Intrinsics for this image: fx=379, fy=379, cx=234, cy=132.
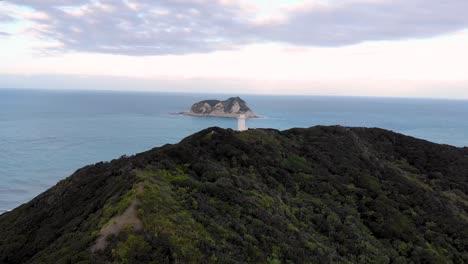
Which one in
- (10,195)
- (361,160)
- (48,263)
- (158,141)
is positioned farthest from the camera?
(158,141)

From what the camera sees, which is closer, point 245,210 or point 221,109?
point 245,210

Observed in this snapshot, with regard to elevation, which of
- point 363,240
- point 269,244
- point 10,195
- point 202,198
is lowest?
point 10,195

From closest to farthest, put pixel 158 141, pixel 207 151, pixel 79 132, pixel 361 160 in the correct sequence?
pixel 207 151 < pixel 361 160 < pixel 158 141 < pixel 79 132

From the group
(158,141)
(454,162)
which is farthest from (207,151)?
(158,141)

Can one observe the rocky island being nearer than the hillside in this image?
No

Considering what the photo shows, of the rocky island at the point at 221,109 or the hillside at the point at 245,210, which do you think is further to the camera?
the rocky island at the point at 221,109

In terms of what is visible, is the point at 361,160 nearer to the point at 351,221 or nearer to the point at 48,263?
the point at 351,221

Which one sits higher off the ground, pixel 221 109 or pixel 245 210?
pixel 245 210

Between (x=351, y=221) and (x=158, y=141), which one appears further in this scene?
(x=158, y=141)
